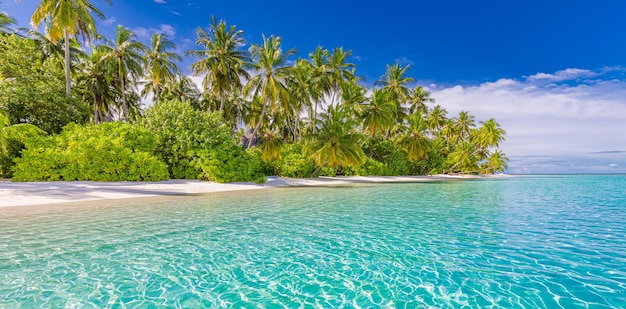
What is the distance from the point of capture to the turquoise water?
154 inches

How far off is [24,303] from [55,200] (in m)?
11.8

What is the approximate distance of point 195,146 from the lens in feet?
74.8

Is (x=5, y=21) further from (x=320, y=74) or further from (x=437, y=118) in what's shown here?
(x=437, y=118)

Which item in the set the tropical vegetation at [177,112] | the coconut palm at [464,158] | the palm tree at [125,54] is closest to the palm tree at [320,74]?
the tropical vegetation at [177,112]

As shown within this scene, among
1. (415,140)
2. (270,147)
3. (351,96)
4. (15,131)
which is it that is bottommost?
(15,131)

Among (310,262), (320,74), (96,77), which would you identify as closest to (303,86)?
(320,74)

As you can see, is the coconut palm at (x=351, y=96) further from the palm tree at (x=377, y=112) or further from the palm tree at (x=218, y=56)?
the palm tree at (x=218, y=56)

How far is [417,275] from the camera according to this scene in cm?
471

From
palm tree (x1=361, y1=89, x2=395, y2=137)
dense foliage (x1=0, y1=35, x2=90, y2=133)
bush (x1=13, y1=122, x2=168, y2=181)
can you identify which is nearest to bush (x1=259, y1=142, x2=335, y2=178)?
palm tree (x1=361, y1=89, x2=395, y2=137)

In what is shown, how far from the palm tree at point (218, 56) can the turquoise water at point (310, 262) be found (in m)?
21.7

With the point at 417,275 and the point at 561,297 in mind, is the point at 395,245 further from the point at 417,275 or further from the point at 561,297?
the point at 561,297

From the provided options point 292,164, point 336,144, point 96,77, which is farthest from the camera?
point 292,164

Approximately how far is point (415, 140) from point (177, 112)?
29750mm

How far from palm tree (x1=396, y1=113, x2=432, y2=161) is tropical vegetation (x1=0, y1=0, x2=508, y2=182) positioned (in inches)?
5.8
